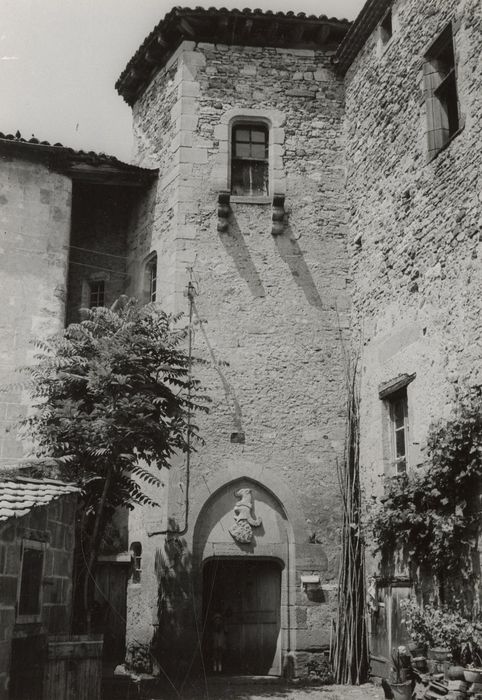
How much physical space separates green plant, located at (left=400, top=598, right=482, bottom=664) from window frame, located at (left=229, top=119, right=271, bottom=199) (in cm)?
695

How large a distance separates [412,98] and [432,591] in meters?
6.55

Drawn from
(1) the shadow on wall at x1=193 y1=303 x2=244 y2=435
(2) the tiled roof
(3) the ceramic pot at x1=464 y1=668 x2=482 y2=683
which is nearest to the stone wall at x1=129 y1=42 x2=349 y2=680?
(1) the shadow on wall at x1=193 y1=303 x2=244 y2=435

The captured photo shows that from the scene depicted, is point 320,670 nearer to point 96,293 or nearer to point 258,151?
point 96,293

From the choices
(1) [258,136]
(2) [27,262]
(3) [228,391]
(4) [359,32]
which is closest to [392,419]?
(3) [228,391]

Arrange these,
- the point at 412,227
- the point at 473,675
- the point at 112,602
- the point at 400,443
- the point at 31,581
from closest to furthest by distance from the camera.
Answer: the point at 473,675
the point at 31,581
the point at 412,227
the point at 400,443
the point at 112,602

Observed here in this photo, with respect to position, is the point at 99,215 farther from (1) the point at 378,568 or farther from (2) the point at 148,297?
(1) the point at 378,568

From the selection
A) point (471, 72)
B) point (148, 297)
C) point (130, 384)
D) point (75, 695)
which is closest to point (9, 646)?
point (75, 695)

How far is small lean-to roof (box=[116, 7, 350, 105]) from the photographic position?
531 inches

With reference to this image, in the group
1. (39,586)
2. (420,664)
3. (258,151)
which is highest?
(258,151)

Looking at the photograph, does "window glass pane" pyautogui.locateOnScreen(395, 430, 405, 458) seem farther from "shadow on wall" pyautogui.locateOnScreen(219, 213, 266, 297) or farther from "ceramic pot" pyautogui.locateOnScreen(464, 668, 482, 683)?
"ceramic pot" pyautogui.locateOnScreen(464, 668, 482, 683)

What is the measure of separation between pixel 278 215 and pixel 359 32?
10.5 ft

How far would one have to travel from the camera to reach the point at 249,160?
13602 millimetres

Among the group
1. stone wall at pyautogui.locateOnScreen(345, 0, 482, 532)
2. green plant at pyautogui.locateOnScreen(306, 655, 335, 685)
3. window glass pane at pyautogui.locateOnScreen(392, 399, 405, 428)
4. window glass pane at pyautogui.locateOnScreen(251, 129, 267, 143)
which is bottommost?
green plant at pyautogui.locateOnScreen(306, 655, 335, 685)

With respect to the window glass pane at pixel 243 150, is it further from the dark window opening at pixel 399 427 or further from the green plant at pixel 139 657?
the green plant at pixel 139 657
